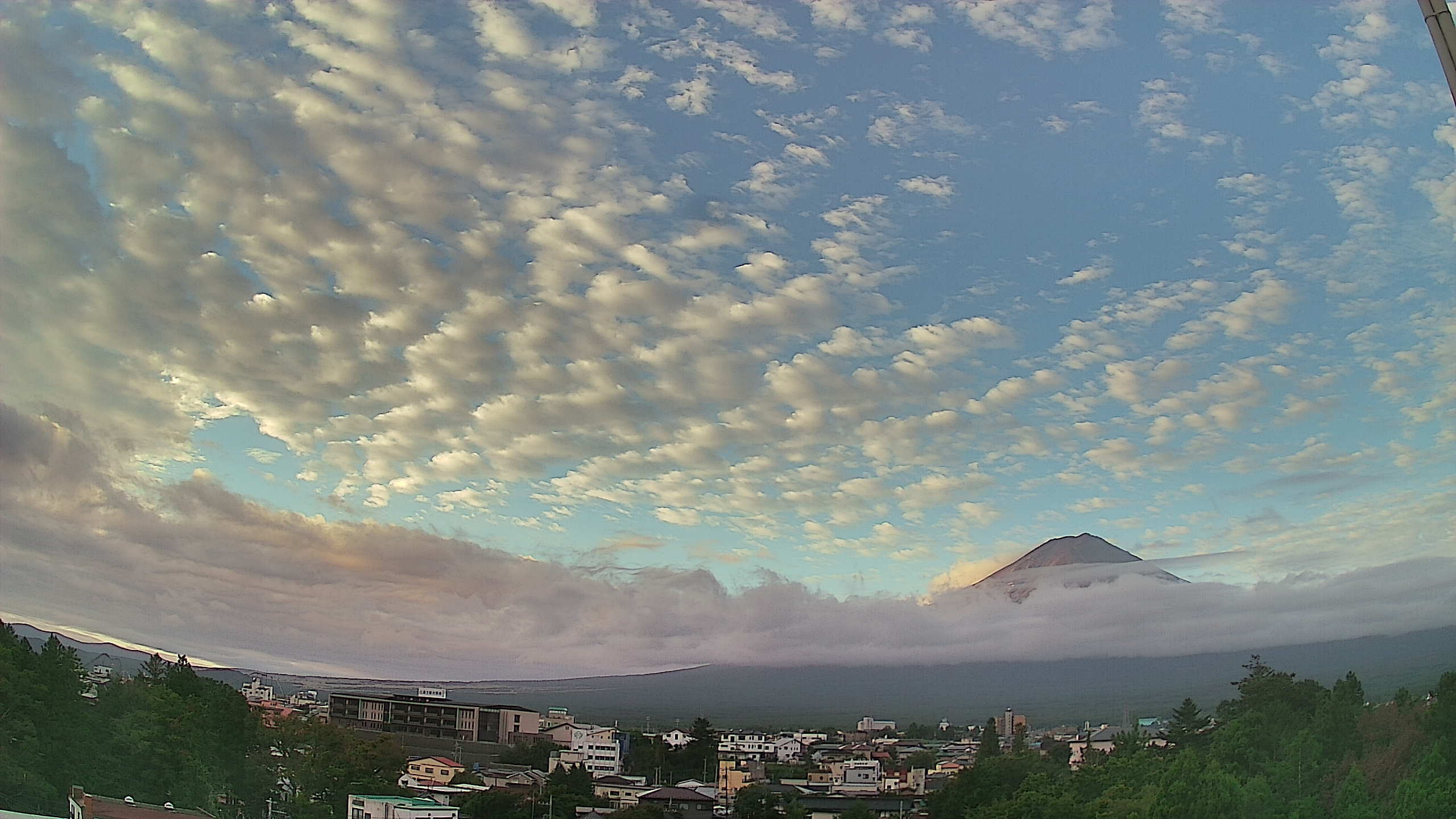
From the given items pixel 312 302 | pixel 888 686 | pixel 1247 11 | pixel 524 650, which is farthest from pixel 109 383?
pixel 1247 11

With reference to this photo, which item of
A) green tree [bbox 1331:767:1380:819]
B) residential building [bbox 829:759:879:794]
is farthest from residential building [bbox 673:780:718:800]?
green tree [bbox 1331:767:1380:819]

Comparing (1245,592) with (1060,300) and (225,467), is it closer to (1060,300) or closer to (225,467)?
(1060,300)

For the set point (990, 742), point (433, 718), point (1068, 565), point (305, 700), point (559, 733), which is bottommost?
point (990, 742)

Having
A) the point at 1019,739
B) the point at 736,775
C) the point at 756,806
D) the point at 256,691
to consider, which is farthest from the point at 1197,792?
the point at 256,691

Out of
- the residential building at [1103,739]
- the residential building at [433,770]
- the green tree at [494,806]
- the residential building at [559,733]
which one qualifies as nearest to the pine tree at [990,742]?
the residential building at [1103,739]

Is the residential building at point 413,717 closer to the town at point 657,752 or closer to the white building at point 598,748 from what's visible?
the town at point 657,752

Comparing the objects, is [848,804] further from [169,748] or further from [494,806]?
[169,748]

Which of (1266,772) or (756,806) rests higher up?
(1266,772)
